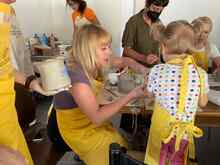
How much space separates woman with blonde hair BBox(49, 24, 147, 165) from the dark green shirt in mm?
1126

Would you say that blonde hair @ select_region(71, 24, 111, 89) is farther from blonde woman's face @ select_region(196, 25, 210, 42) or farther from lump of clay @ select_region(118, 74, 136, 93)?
blonde woman's face @ select_region(196, 25, 210, 42)

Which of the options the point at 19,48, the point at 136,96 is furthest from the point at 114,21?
the point at 136,96

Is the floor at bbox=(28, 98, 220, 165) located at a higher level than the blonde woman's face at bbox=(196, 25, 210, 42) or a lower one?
lower

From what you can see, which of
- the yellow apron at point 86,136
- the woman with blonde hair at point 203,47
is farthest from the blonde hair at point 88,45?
the woman with blonde hair at point 203,47

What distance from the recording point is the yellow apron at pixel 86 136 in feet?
5.93

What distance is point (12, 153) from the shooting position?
3.25 ft

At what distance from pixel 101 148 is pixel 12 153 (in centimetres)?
85

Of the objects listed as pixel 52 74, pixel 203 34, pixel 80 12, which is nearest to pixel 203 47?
pixel 203 34

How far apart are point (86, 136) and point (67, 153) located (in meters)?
0.98

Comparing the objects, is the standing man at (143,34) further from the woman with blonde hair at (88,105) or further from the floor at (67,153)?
the woman with blonde hair at (88,105)

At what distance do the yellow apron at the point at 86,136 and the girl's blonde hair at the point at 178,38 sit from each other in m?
0.45

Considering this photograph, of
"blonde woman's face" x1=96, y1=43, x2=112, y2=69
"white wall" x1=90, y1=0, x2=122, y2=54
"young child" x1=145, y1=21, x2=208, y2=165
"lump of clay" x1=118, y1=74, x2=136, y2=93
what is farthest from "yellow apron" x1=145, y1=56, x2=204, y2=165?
"white wall" x1=90, y1=0, x2=122, y2=54

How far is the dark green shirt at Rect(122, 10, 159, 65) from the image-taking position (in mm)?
2938

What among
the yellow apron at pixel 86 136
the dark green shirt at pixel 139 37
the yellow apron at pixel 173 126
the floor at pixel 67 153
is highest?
the dark green shirt at pixel 139 37
